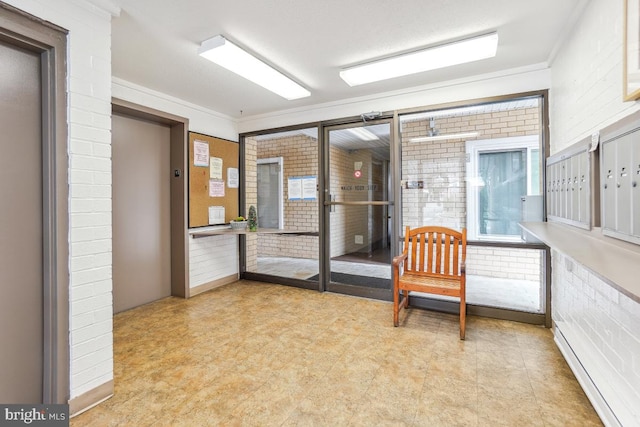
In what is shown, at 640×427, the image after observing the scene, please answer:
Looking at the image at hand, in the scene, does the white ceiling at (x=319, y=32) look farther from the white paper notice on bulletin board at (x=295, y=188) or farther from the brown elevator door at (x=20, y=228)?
the white paper notice on bulletin board at (x=295, y=188)

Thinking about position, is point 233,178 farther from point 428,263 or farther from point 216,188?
point 428,263

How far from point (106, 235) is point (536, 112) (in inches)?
157

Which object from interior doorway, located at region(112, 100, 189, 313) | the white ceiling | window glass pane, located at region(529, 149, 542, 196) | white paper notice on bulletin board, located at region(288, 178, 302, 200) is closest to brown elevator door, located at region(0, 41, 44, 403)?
the white ceiling

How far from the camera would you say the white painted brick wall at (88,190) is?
1.83 meters

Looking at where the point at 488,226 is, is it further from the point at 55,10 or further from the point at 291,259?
the point at 55,10

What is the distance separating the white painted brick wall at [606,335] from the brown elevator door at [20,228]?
109 inches

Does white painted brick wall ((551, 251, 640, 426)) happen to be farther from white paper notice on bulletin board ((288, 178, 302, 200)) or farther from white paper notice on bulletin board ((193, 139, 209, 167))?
A: white paper notice on bulletin board ((193, 139, 209, 167))

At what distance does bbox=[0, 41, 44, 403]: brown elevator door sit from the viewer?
5.61 ft

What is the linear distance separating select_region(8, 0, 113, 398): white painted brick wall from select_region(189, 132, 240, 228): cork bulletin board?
2038mm

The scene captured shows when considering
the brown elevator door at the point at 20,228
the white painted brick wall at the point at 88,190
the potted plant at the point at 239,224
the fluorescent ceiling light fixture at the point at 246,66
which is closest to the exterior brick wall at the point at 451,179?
the fluorescent ceiling light fixture at the point at 246,66

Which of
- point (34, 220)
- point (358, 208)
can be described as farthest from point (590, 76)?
point (34, 220)

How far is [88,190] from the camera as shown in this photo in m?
1.89

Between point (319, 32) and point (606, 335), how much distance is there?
9.10ft

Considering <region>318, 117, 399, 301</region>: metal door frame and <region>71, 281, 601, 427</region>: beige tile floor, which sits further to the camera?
<region>318, 117, 399, 301</region>: metal door frame
